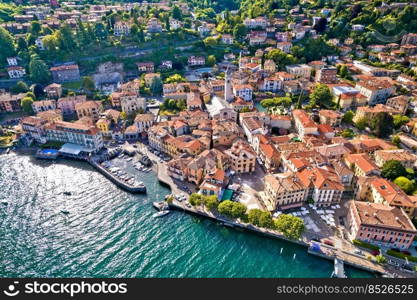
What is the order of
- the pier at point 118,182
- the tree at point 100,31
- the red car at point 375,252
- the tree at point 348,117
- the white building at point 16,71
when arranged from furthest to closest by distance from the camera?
1. the tree at point 100,31
2. the white building at point 16,71
3. the tree at point 348,117
4. the pier at point 118,182
5. the red car at point 375,252

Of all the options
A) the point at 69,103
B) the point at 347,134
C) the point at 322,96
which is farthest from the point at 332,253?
the point at 69,103

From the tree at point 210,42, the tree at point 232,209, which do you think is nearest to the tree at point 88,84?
the tree at point 210,42

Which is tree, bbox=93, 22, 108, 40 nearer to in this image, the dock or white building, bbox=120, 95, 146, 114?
white building, bbox=120, 95, 146, 114

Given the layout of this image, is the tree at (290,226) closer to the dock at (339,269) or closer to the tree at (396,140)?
the dock at (339,269)

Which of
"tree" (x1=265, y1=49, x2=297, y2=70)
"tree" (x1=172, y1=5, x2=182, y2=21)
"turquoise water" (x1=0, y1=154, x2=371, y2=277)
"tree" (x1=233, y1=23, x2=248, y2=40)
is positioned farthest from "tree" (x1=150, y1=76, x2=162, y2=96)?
"tree" (x1=172, y1=5, x2=182, y2=21)

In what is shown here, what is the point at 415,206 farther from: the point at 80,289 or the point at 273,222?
the point at 80,289

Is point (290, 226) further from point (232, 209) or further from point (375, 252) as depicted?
point (375, 252)

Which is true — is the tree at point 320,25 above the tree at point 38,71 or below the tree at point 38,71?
above
